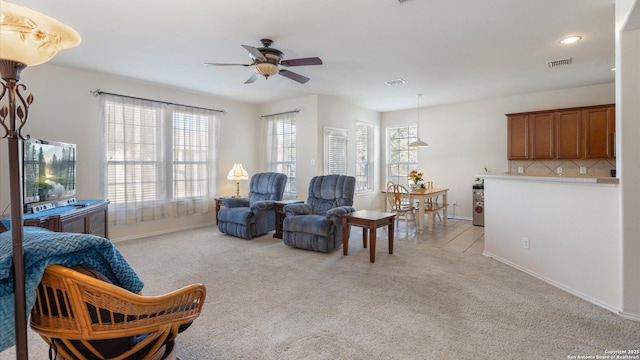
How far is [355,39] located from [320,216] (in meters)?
2.33

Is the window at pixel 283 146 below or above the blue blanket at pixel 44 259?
above

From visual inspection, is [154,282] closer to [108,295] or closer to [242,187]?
[108,295]

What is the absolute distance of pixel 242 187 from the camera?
21.8 ft

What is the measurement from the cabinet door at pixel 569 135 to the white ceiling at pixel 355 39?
0.57 meters

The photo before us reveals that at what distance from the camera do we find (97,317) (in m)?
1.15

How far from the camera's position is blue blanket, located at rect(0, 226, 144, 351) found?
101 cm

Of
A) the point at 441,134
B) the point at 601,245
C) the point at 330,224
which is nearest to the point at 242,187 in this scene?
the point at 330,224

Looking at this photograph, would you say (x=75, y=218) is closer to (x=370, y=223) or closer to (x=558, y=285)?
(x=370, y=223)

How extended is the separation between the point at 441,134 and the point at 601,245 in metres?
4.67

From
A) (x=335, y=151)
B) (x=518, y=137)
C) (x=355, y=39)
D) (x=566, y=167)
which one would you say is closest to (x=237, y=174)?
(x=335, y=151)

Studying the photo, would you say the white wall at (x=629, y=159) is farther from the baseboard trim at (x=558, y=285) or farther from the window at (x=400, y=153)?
the window at (x=400, y=153)

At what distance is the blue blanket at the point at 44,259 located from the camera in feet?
3.32

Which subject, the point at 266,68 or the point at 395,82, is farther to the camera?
the point at 395,82

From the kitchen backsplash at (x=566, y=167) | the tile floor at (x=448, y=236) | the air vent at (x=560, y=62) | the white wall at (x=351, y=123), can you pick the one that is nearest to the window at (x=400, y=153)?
the white wall at (x=351, y=123)
